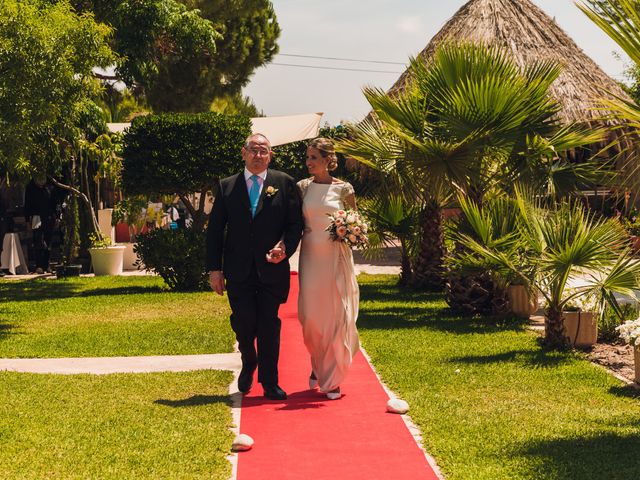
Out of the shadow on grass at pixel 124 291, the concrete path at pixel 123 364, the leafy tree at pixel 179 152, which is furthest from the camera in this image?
the leafy tree at pixel 179 152

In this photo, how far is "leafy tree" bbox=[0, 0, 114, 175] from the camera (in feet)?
43.7

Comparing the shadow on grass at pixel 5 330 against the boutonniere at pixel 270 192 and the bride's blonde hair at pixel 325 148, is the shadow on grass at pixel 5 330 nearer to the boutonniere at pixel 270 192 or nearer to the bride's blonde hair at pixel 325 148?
the boutonniere at pixel 270 192

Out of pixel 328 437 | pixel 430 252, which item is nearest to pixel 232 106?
pixel 430 252

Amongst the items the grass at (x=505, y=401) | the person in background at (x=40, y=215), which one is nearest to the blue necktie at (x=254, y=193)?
the grass at (x=505, y=401)

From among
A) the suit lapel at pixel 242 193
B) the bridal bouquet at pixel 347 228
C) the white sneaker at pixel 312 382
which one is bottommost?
the white sneaker at pixel 312 382

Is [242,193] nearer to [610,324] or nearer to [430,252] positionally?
[610,324]

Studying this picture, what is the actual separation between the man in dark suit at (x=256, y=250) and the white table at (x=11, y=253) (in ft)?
49.8

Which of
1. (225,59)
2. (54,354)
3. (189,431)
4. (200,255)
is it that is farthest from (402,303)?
(225,59)

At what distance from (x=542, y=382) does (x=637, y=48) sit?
356 cm

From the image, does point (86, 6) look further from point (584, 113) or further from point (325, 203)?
point (325, 203)

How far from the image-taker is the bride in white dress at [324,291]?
8.47m

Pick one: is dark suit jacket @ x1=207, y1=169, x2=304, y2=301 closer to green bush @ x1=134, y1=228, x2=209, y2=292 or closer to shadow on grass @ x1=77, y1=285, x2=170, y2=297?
green bush @ x1=134, y1=228, x2=209, y2=292

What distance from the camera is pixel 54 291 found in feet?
62.0

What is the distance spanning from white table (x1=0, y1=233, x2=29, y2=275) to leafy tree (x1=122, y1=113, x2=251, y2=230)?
16.7ft
